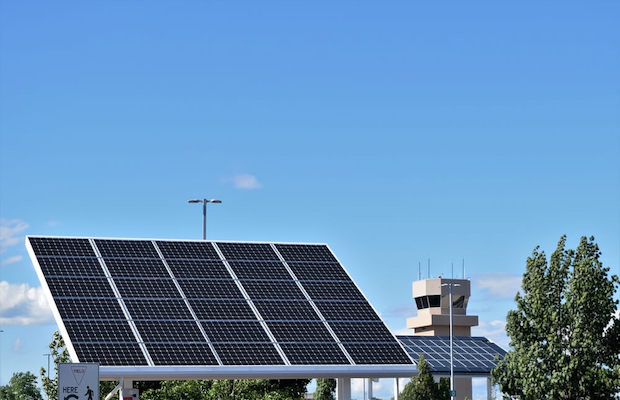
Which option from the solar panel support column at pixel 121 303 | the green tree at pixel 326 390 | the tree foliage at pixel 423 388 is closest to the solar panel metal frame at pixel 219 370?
the solar panel support column at pixel 121 303

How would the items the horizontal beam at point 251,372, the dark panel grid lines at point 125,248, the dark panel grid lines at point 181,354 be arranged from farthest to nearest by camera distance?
1. the dark panel grid lines at point 125,248
2. the dark panel grid lines at point 181,354
3. the horizontal beam at point 251,372

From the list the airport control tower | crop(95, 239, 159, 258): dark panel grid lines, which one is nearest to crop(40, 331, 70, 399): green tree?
crop(95, 239, 159, 258): dark panel grid lines

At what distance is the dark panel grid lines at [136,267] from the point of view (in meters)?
36.7

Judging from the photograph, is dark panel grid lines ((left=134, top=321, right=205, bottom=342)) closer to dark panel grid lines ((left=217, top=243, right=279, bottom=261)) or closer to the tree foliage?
dark panel grid lines ((left=217, top=243, right=279, bottom=261))

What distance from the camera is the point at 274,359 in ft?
111

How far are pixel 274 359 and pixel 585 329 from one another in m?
10.0

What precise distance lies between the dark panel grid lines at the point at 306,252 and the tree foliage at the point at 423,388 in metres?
31.2

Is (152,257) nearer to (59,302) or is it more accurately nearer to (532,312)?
(59,302)

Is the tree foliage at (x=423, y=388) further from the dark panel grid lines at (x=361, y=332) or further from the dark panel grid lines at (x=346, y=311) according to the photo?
the dark panel grid lines at (x=361, y=332)

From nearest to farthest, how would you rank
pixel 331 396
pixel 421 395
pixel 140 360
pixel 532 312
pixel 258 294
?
pixel 140 360 → pixel 532 312 → pixel 258 294 → pixel 421 395 → pixel 331 396

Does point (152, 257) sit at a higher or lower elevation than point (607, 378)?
higher

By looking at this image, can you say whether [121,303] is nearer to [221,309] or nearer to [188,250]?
[221,309]

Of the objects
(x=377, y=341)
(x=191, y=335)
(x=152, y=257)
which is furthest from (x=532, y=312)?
(x=152, y=257)

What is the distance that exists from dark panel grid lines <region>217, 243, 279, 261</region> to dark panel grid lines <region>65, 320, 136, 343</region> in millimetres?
6939
